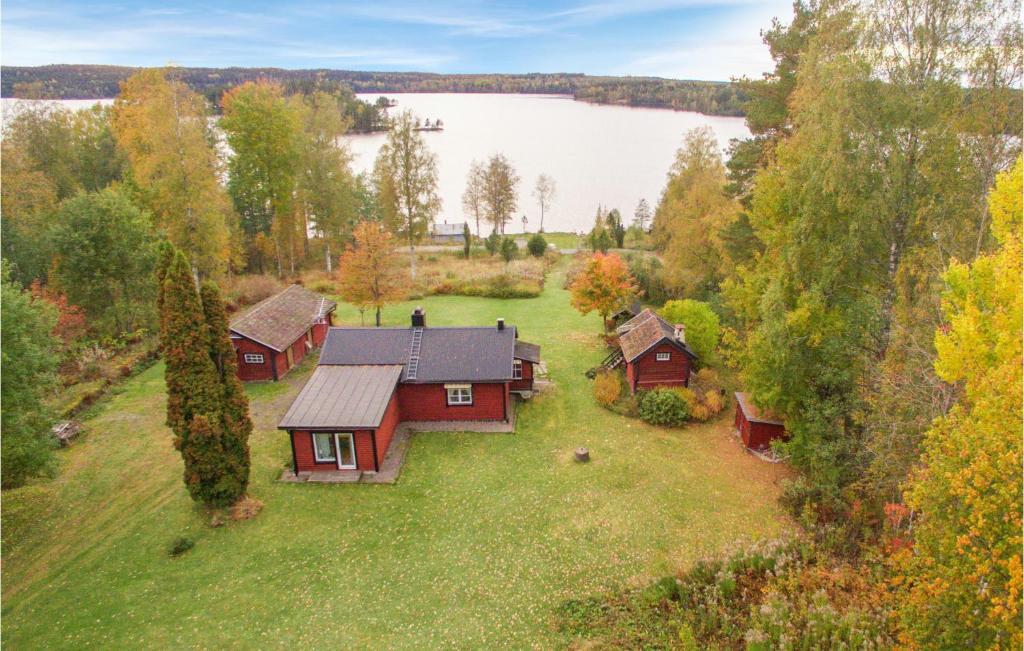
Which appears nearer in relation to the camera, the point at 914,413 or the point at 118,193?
the point at 914,413

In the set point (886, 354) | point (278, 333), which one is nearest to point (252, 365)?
point (278, 333)

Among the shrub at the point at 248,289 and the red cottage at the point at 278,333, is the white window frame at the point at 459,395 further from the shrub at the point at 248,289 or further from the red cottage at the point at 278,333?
the shrub at the point at 248,289

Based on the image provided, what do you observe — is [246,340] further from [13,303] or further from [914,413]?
[914,413]

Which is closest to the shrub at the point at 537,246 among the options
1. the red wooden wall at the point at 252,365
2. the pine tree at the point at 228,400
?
the red wooden wall at the point at 252,365

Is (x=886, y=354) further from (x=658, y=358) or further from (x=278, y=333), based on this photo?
(x=278, y=333)

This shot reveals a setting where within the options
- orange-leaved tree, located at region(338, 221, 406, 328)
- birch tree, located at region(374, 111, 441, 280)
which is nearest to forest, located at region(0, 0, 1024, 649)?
orange-leaved tree, located at region(338, 221, 406, 328)

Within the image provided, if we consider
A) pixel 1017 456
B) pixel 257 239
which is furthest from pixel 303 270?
pixel 1017 456
